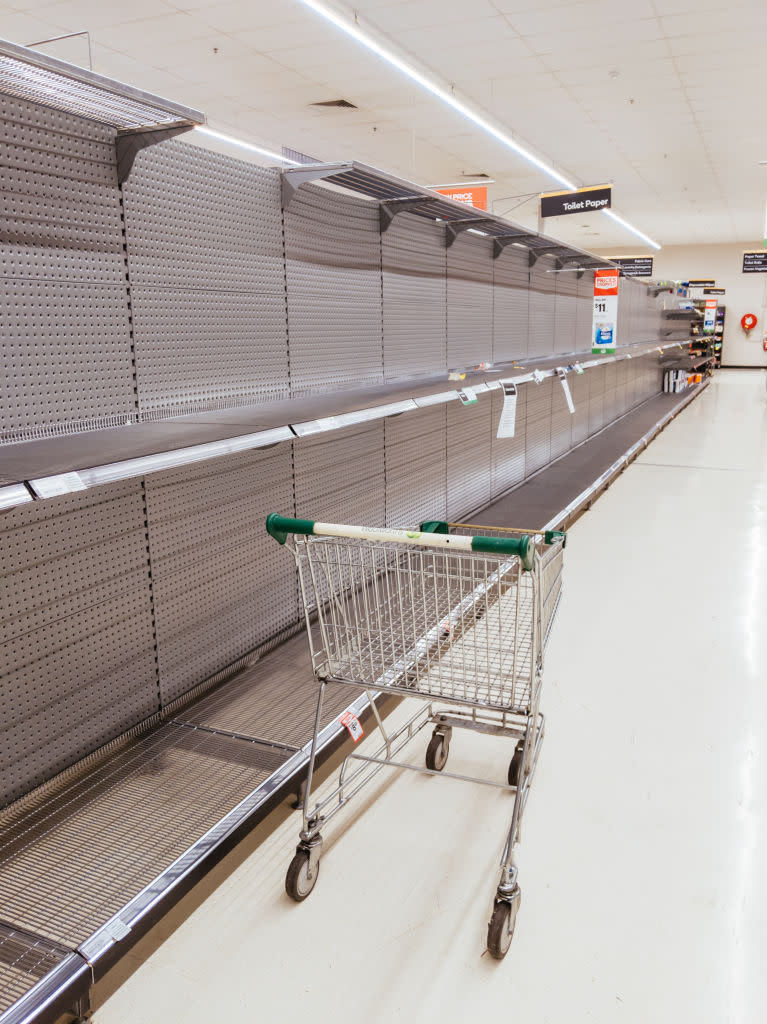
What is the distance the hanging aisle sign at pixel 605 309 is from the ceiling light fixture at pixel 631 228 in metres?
10.2

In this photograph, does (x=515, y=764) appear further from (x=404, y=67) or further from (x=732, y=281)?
(x=732, y=281)

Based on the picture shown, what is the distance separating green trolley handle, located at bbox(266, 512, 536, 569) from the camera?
1948 millimetres

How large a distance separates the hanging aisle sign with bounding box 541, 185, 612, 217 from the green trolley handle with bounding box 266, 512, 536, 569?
9584mm

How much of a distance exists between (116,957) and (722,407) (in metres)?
15.2

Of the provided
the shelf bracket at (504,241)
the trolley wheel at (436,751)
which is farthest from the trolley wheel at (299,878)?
the shelf bracket at (504,241)

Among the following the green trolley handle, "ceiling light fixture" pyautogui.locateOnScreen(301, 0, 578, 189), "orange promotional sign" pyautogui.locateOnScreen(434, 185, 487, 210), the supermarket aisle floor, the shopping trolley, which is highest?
"ceiling light fixture" pyautogui.locateOnScreen(301, 0, 578, 189)

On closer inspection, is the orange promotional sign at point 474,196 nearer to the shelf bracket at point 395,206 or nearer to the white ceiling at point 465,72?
the white ceiling at point 465,72

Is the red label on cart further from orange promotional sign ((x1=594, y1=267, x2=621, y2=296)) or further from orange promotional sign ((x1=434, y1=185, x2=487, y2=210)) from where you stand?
orange promotional sign ((x1=434, y1=185, x2=487, y2=210))

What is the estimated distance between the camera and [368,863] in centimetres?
231

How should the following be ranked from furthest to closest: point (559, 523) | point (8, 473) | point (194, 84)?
point (194, 84) < point (559, 523) < point (8, 473)

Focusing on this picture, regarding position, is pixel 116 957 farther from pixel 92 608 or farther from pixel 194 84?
pixel 194 84

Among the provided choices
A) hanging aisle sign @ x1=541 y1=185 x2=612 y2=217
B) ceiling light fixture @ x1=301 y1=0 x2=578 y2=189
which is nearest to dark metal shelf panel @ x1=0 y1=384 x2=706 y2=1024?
ceiling light fixture @ x1=301 y1=0 x2=578 y2=189

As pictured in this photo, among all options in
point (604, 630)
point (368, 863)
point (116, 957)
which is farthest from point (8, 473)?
point (604, 630)

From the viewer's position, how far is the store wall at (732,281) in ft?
84.6
